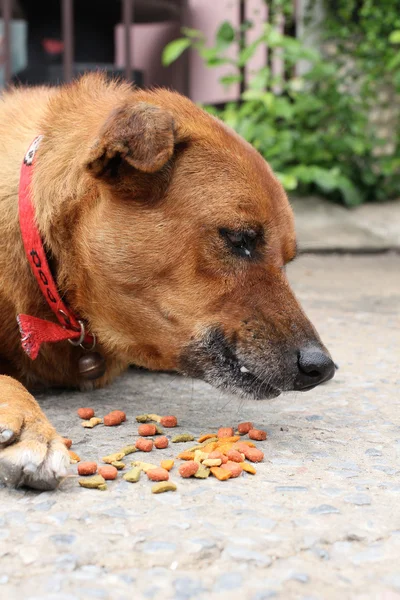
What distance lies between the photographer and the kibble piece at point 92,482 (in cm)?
197

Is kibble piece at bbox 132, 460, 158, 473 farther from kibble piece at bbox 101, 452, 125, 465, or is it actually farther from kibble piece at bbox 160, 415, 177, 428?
kibble piece at bbox 160, 415, 177, 428

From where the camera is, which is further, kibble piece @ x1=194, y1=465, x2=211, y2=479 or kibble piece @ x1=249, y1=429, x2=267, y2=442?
kibble piece @ x1=249, y1=429, x2=267, y2=442

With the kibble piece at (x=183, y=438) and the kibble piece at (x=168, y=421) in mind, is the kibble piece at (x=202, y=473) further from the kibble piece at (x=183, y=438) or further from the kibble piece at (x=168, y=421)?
the kibble piece at (x=168, y=421)

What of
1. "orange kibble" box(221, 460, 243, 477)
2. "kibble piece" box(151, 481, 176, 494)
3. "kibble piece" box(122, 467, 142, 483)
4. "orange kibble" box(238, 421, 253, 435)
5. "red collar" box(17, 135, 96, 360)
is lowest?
"orange kibble" box(238, 421, 253, 435)

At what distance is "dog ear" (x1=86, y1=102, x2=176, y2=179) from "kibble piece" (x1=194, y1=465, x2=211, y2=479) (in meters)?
0.85

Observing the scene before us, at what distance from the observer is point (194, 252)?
2.35 meters

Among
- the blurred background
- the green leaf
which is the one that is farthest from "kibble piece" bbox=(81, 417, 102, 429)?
the green leaf

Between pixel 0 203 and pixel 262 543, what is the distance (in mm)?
1464

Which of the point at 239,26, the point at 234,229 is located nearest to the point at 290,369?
the point at 234,229

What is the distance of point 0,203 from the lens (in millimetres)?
2605

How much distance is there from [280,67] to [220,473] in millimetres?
5864

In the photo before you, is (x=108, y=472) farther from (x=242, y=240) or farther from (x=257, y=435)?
(x=242, y=240)

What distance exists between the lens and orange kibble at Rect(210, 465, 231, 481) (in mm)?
2057

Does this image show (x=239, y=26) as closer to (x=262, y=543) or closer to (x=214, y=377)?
(x=214, y=377)
